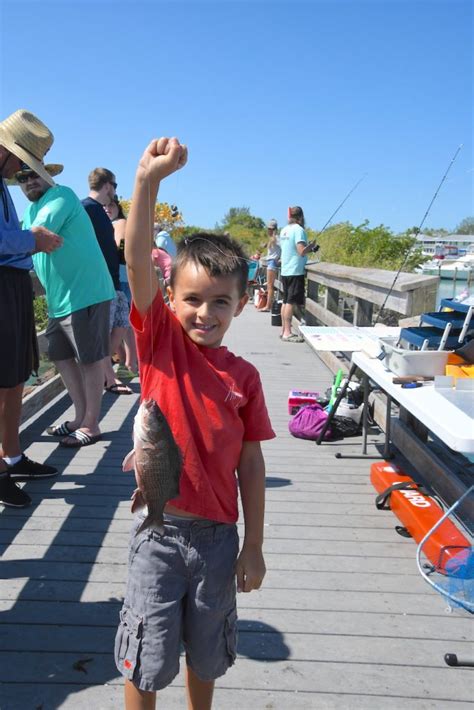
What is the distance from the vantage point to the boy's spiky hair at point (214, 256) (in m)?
1.87

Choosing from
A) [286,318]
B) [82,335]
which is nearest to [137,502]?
[82,335]

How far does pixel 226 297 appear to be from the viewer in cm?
190

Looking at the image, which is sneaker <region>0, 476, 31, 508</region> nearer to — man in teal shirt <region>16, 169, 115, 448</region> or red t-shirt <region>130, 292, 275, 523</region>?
man in teal shirt <region>16, 169, 115, 448</region>

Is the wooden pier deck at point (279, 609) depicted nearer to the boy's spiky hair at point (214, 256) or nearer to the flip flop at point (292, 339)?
the boy's spiky hair at point (214, 256)

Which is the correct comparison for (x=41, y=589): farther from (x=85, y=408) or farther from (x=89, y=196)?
(x=89, y=196)

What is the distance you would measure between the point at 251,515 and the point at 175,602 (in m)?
0.32

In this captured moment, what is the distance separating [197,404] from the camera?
1.85m

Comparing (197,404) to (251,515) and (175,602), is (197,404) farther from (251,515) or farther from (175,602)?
(175,602)

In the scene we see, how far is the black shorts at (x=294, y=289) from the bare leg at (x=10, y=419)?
6.35 m

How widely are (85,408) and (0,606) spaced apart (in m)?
2.27

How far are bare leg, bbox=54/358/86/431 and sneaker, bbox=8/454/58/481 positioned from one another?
749 millimetres

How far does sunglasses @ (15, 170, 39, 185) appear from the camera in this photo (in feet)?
13.1

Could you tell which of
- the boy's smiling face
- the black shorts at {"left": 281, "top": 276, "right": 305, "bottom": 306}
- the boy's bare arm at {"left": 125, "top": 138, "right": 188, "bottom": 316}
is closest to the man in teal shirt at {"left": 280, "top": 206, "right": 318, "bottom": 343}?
the black shorts at {"left": 281, "top": 276, "right": 305, "bottom": 306}

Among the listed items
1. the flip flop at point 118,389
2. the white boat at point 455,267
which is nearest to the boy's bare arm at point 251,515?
the white boat at point 455,267
